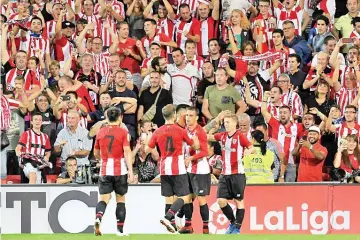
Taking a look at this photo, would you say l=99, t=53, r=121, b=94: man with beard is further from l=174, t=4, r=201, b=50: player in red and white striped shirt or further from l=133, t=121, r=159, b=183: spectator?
l=133, t=121, r=159, b=183: spectator

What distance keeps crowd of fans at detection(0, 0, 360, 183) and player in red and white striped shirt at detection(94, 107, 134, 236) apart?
1875 mm

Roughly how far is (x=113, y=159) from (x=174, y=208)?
1.12 meters

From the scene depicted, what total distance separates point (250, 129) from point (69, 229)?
3414 mm

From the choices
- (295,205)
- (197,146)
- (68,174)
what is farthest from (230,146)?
(68,174)

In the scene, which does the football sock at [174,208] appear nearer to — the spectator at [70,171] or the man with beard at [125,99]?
the spectator at [70,171]

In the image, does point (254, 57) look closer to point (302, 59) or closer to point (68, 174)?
point (302, 59)

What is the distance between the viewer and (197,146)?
1716 cm

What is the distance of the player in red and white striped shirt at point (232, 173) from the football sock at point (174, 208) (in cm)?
106

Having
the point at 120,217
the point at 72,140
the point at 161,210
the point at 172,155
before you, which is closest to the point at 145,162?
the point at 161,210

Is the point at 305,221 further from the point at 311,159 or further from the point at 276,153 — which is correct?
the point at 276,153

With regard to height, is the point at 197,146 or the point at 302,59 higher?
the point at 302,59

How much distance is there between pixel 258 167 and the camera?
747 inches

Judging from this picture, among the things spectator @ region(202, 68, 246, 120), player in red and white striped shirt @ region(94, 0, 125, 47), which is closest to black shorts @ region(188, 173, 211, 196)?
spectator @ region(202, 68, 246, 120)

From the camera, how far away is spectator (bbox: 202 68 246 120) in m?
20.6
